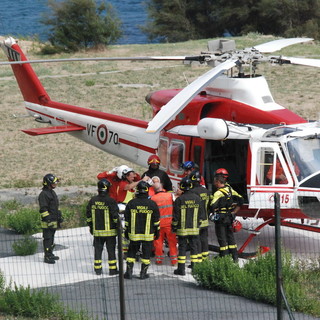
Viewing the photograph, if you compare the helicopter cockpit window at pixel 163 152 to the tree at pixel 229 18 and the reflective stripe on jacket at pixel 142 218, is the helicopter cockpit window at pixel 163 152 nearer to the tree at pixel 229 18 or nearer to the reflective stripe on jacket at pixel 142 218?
the reflective stripe on jacket at pixel 142 218

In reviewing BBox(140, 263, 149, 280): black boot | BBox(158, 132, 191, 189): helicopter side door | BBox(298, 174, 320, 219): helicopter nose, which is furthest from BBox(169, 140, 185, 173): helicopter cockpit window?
BBox(140, 263, 149, 280): black boot

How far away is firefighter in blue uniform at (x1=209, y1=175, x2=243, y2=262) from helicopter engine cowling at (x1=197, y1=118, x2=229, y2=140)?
63 cm

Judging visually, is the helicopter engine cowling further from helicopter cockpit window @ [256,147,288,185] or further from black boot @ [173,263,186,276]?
black boot @ [173,263,186,276]

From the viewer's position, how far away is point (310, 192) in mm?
12109

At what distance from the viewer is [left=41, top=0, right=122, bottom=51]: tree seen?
42662 mm

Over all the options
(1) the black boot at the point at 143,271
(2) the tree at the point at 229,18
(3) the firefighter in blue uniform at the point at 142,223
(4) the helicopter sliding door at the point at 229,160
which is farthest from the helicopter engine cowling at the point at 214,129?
(2) the tree at the point at 229,18

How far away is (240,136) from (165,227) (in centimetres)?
186

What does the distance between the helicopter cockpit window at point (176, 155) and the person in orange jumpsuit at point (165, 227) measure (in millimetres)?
1178

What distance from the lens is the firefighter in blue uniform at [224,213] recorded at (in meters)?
12.3

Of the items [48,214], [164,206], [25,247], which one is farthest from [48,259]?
[164,206]

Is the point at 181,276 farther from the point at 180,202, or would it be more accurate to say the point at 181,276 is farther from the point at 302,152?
the point at 302,152

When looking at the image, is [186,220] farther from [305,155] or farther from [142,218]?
[305,155]

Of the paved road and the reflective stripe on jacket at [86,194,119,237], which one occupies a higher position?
the reflective stripe on jacket at [86,194,119,237]

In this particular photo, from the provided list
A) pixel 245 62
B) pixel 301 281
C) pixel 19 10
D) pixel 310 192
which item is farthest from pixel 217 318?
pixel 19 10
